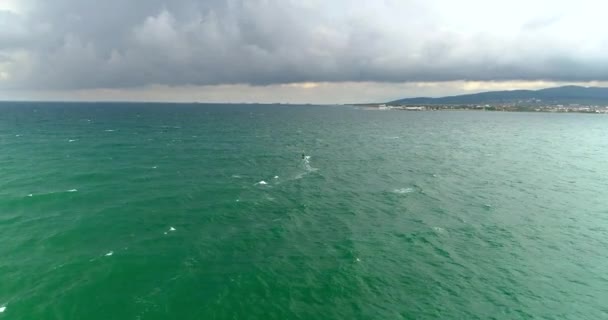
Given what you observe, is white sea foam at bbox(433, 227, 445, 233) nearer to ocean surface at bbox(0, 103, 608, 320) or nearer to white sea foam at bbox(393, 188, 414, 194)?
ocean surface at bbox(0, 103, 608, 320)

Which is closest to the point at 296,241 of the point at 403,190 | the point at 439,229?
the point at 439,229

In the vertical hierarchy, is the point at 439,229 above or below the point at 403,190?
below

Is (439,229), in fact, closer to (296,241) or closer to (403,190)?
(403,190)

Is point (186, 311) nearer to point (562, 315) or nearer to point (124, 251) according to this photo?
point (124, 251)

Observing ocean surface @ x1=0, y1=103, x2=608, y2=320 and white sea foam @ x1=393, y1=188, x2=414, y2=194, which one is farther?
white sea foam @ x1=393, y1=188, x2=414, y2=194

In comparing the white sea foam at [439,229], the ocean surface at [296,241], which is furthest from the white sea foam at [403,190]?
the white sea foam at [439,229]

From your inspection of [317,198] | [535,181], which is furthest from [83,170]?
[535,181]

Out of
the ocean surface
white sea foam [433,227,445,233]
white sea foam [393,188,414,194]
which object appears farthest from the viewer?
white sea foam [393,188,414,194]

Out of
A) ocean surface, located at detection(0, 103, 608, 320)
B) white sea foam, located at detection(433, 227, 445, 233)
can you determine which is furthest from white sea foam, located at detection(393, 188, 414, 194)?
white sea foam, located at detection(433, 227, 445, 233)
